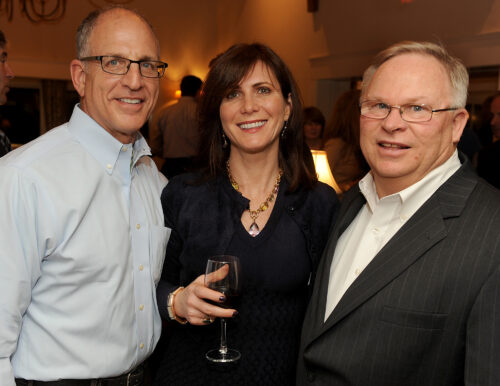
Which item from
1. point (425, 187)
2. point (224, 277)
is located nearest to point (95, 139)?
point (224, 277)

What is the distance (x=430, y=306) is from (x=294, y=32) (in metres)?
7.25

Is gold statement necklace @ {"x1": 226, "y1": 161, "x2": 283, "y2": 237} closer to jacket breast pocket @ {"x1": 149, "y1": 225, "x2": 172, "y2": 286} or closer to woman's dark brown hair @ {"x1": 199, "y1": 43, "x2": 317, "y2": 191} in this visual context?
woman's dark brown hair @ {"x1": 199, "y1": 43, "x2": 317, "y2": 191}

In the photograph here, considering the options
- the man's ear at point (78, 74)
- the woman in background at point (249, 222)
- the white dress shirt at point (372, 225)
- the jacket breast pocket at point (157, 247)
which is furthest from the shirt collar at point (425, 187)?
the man's ear at point (78, 74)

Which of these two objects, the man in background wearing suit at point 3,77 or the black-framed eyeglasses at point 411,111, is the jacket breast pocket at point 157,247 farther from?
the man in background wearing suit at point 3,77

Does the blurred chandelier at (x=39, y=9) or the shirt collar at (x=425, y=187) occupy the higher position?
the blurred chandelier at (x=39, y=9)

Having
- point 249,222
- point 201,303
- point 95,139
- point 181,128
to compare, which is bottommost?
point 201,303

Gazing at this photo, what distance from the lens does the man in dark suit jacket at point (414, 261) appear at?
4.23ft

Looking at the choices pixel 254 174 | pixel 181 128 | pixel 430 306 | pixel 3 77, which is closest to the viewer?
pixel 430 306

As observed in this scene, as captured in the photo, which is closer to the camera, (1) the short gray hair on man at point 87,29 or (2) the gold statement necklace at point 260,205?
(1) the short gray hair on man at point 87,29

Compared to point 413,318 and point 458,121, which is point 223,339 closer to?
point 413,318

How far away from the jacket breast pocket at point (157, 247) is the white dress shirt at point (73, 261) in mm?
42

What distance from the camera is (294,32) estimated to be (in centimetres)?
796

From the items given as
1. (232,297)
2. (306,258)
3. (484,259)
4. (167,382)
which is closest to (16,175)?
(232,297)

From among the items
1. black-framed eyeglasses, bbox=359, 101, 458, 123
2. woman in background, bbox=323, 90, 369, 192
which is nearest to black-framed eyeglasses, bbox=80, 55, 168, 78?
black-framed eyeglasses, bbox=359, 101, 458, 123
